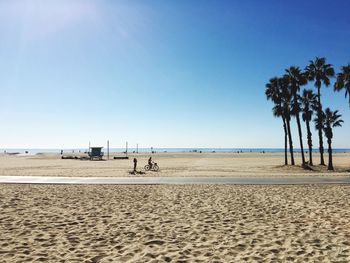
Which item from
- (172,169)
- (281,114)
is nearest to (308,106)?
(281,114)

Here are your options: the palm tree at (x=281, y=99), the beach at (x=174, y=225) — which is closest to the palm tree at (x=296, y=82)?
the palm tree at (x=281, y=99)

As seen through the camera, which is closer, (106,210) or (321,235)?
(321,235)

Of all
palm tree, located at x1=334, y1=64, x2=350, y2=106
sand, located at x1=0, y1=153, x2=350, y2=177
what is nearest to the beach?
sand, located at x1=0, y1=153, x2=350, y2=177

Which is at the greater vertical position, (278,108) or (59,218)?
(278,108)

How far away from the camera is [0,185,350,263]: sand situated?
7.84 metres

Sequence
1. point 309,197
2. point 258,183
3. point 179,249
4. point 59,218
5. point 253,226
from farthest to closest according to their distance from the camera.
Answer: point 258,183 → point 309,197 → point 59,218 → point 253,226 → point 179,249

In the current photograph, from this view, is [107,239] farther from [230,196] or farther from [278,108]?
[278,108]

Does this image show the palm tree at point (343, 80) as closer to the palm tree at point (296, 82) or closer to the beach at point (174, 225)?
the palm tree at point (296, 82)

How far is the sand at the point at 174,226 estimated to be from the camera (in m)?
7.84

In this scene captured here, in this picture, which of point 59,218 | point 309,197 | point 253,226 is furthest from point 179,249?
point 309,197

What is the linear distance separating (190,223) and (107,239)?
3027 millimetres

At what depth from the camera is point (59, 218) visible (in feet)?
37.8

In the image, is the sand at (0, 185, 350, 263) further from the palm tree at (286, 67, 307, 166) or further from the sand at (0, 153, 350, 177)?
the palm tree at (286, 67, 307, 166)

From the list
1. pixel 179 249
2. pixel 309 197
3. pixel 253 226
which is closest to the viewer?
pixel 179 249
